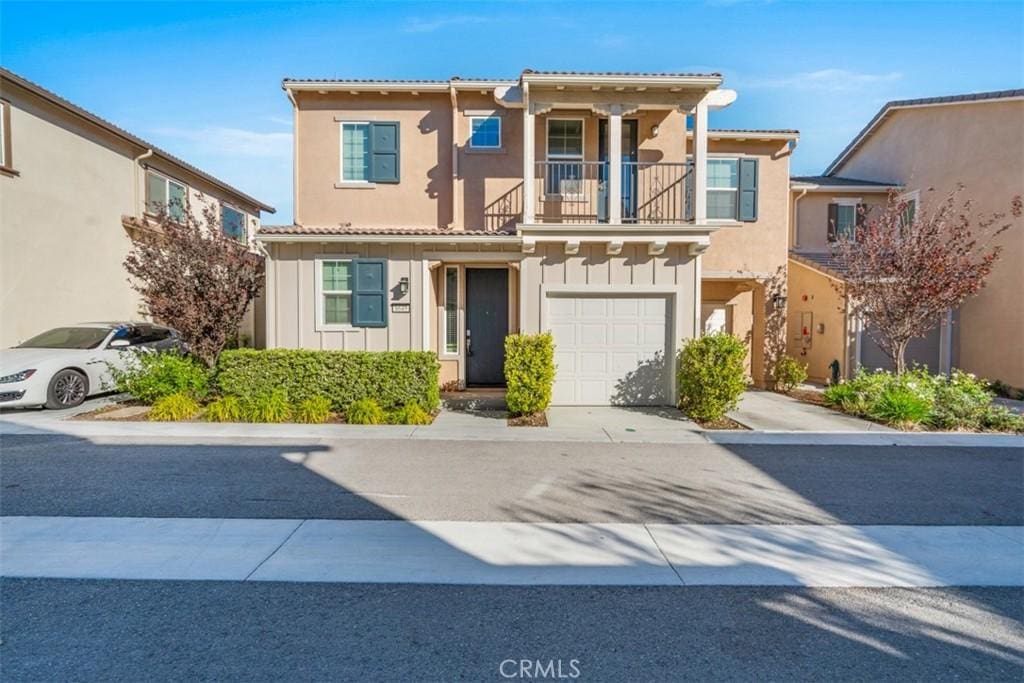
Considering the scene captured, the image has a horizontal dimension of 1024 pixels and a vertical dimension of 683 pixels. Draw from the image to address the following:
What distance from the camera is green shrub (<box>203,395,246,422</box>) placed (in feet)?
30.0

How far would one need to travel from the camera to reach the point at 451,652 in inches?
120

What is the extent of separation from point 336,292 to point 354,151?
368 centimetres

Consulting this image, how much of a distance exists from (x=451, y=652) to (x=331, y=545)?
5.91ft

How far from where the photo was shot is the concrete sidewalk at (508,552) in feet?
12.9

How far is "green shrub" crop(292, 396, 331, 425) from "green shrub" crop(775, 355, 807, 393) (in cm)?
1045

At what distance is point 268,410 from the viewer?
9.14 metres

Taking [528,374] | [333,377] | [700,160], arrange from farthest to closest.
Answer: [700,160] < [333,377] < [528,374]

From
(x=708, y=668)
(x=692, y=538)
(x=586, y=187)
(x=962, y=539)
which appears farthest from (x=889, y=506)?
(x=586, y=187)

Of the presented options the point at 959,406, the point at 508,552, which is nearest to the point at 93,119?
the point at 508,552

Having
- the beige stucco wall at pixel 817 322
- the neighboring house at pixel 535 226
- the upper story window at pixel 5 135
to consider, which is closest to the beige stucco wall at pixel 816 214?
the beige stucco wall at pixel 817 322

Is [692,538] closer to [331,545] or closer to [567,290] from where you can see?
[331,545]

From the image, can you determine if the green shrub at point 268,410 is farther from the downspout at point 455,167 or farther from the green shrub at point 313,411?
the downspout at point 455,167

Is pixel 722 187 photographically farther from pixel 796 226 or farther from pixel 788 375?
pixel 788 375

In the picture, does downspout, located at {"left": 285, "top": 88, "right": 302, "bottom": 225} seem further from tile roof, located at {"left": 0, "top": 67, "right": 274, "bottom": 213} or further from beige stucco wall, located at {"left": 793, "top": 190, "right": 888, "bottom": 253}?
beige stucco wall, located at {"left": 793, "top": 190, "right": 888, "bottom": 253}
